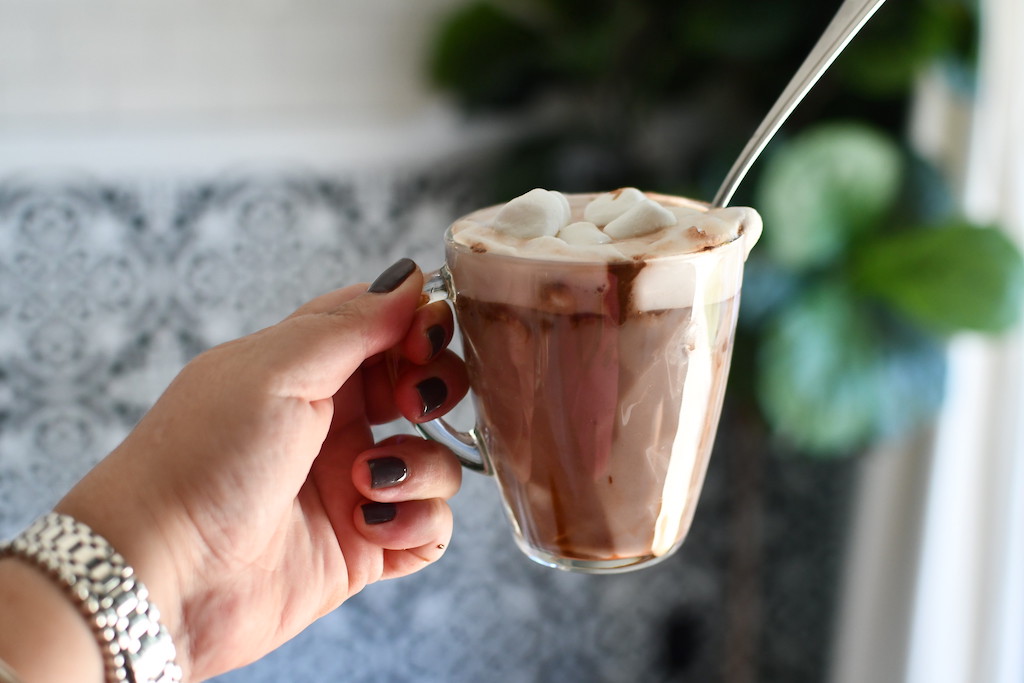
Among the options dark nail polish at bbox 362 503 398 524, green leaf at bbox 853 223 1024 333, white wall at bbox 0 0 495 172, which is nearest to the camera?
dark nail polish at bbox 362 503 398 524

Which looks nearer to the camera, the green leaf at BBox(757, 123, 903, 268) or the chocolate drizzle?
the chocolate drizzle

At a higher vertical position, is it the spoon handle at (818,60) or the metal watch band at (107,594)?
the spoon handle at (818,60)

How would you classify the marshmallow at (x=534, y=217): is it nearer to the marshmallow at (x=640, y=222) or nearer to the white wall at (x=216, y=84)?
the marshmallow at (x=640, y=222)

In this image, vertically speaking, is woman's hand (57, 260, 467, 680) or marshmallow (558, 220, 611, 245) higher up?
marshmallow (558, 220, 611, 245)

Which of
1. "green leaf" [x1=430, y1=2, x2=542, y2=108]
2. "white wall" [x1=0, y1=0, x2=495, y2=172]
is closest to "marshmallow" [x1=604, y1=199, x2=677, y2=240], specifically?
"green leaf" [x1=430, y1=2, x2=542, y2=108]

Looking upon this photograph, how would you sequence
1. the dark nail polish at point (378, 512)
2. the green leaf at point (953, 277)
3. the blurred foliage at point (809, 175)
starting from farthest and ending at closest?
the blurred foliage at point (809, 175), the green leaf at point (953, 277), the dark nail polish at point (378, 512)

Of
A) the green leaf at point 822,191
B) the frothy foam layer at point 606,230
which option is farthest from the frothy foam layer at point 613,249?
the green leaf at point 822,191

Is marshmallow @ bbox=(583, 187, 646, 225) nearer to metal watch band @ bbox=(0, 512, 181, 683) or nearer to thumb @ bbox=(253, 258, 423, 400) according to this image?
thumb @ bbox=(253, 258, 423, 400)

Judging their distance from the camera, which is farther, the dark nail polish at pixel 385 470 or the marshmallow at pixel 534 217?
the dark nail polish at pixel 385 470
